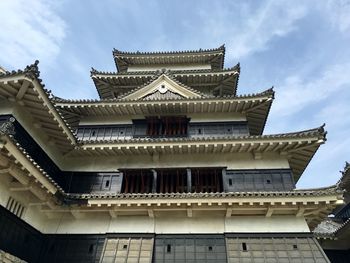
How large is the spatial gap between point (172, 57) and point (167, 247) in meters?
16.4

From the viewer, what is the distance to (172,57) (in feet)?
A: 79.2

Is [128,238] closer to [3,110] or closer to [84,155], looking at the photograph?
[84,155]

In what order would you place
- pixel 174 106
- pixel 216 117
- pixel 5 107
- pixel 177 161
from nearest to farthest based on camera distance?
pixel 5 107
pixel 177 161
pixel 174 106
pixel 216 117

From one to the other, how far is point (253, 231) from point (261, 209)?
984 millimetres

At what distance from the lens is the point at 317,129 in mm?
13578

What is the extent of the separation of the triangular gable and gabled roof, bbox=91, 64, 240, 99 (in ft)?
5.78

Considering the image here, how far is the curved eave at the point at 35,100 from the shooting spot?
10.9m

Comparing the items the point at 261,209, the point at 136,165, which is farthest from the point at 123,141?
the point at 261,209

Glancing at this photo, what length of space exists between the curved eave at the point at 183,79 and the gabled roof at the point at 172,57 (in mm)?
3189

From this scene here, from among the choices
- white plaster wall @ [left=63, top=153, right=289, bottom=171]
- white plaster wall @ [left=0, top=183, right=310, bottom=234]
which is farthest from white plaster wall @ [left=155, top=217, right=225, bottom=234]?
white plaster wall @ [left=63, top=153, right=289, bottom=171]

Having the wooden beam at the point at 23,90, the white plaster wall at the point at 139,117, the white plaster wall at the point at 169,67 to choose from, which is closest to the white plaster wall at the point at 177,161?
the white plaster wall at the point at 139,117

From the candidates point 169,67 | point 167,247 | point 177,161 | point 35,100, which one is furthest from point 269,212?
point 169,67

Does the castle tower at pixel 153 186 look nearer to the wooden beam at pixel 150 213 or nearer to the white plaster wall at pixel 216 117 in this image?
the wooden beam at pixel 150 213

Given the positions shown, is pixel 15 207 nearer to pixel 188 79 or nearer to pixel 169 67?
pixel 188 79
